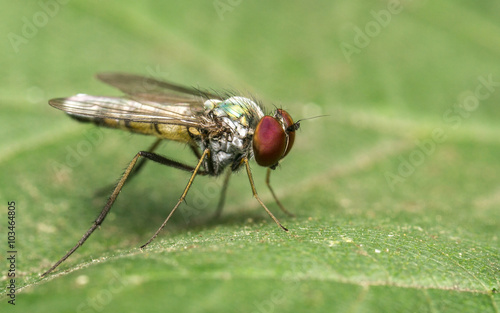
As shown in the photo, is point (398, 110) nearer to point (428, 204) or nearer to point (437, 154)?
point (437, 154)

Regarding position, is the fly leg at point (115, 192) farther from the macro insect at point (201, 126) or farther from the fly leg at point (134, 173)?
the fly leg at point (134, 173)

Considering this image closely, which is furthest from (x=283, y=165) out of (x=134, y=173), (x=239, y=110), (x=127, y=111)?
(x=127, y=111)

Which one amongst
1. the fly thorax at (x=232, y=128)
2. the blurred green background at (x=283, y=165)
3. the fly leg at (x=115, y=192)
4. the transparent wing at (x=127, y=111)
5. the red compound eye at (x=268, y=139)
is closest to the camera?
the blurred green background at (x=283, y=165)

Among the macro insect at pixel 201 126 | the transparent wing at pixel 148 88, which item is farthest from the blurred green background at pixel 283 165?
the transparent wing at pixel 148 88

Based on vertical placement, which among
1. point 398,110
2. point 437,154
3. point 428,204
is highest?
point 398,110

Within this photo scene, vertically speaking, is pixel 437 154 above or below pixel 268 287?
above

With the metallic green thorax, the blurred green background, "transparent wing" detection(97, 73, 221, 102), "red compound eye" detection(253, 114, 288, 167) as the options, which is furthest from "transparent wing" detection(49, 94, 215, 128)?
the blurred green background

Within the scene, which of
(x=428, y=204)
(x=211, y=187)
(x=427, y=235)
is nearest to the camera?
(x=427, y=235)

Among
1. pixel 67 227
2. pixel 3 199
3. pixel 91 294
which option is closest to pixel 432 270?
pixel 91 294

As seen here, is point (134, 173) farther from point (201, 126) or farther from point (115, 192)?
point (201, 126)

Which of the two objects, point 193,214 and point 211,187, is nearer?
point 193,214
